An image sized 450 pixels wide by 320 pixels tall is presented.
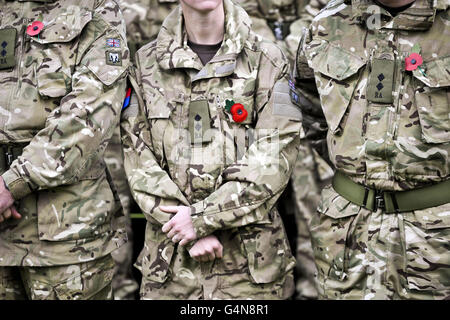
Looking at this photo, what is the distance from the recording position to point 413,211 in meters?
2.51

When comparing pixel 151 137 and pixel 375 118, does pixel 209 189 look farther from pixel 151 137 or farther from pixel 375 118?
pixel 375 118

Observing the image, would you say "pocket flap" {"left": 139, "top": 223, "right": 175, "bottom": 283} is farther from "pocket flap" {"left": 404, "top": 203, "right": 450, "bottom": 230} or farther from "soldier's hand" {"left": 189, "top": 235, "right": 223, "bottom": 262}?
"pocket flap" {"left": 404, "top": 203, "right": 450, "bottom": 230}

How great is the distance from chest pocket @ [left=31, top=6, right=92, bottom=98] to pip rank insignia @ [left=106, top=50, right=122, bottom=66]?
0.16 metres

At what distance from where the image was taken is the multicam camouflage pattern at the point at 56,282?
2.84m

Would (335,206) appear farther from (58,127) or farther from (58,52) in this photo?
(58,52)

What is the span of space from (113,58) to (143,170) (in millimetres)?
501

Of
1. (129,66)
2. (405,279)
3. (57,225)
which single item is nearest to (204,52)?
(129,66)

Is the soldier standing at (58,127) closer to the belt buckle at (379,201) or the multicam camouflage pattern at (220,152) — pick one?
the multicam camouflage pattern at (220,152)

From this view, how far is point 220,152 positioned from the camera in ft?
8.84

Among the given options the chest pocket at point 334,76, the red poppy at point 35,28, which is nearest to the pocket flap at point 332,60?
the chest pocket at point 334,76

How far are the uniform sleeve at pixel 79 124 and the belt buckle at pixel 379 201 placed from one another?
115 cm

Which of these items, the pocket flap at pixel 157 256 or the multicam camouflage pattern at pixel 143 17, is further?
the multicam camouflage pattern at pixel 143 17

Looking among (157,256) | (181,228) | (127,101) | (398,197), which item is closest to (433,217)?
(398,197)

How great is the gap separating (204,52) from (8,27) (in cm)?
89
